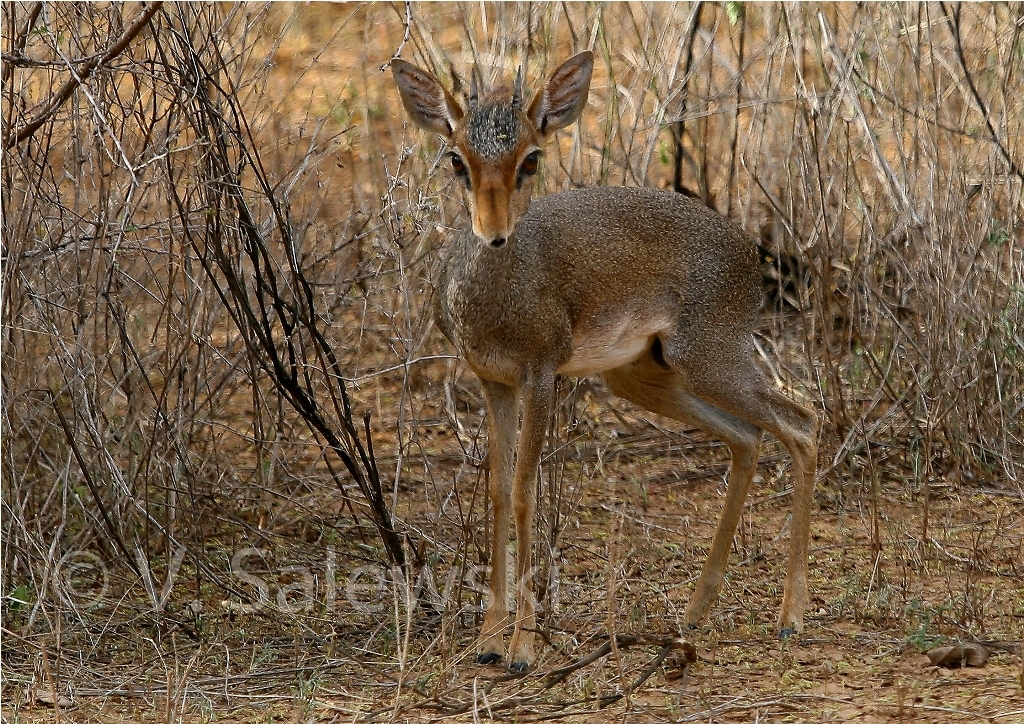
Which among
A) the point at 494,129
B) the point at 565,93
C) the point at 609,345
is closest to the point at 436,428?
the point at 609,345

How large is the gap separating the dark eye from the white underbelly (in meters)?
0.76

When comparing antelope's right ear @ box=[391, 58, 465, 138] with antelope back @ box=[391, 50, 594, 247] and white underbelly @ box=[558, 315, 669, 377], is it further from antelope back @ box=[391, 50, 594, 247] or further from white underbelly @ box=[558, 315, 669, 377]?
white underbelly @ box=[558, 315, 669, 377]

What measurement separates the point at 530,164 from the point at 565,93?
412mm

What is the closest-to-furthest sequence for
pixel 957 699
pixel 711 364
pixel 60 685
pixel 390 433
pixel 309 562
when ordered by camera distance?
pixel 957 699 → pixel 60 685 → pixel 711 364 → pixel 309 562 → pixel 390 433

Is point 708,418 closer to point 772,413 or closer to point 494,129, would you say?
point 772,413

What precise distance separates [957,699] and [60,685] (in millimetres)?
2932

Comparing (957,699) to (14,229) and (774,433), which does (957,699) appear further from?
(14,229)

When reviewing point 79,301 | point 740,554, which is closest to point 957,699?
point 740,554

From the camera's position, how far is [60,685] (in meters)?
4.86

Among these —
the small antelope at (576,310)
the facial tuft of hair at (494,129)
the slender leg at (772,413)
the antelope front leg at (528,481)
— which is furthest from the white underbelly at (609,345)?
the facial tuft of hair at (494,129)

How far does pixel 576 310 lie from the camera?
549 cm

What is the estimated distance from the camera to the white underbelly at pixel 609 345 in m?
5.55

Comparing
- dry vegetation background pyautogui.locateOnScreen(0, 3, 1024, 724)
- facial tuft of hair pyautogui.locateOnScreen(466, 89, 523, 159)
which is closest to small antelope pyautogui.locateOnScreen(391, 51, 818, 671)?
facial tuft of hair pyautogui.locateOnScreen(466, 89, 523, 159)

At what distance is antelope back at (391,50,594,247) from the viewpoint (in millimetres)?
4793
